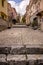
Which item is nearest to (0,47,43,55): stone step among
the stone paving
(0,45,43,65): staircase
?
(0,45,43,65): staircase

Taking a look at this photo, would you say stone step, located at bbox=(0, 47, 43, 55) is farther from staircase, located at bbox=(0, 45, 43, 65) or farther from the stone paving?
the stone paving

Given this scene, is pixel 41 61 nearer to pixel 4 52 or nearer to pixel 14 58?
pixel 14 58

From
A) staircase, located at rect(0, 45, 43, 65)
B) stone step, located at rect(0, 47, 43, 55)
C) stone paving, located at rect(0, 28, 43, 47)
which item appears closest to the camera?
A: staircase, located at rect(0, 45, 43, 65)

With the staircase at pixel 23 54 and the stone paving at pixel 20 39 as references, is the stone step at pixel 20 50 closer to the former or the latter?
the staircase at pixel 23 54

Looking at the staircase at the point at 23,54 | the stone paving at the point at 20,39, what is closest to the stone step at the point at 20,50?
the staircase at the point at 23,54

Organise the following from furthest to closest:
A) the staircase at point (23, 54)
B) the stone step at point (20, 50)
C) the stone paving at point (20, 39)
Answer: the stone paving at point (20, 39)
the stone step at point (20, 50)
the staircase at point (23, 54)

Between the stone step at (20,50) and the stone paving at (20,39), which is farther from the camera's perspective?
the stone paving at (20,39)

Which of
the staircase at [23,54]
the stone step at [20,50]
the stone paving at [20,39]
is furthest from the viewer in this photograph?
the stone paving at [20,39]

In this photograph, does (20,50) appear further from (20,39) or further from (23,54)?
(20,39)

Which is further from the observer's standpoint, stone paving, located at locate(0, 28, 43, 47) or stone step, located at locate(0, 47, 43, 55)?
stone paving, located at locate(0, 28, 43, 47)

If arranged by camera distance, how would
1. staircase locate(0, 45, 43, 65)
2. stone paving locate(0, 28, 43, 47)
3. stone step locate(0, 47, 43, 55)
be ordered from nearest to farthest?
staircase locate(0, 45, 43, 65), stone step locate(0, 47, 43, 55), stone paving locate(0, 28, 43, 47)

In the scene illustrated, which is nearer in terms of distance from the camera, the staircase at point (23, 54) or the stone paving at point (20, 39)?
the staircase at point (23, 54)

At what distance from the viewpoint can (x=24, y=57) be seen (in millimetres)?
5863

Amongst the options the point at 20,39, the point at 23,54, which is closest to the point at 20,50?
the point at 23,54
